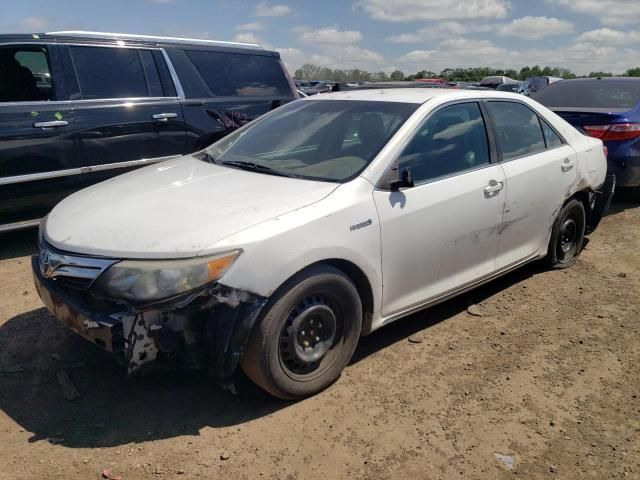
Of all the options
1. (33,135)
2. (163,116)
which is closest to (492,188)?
(163,116)

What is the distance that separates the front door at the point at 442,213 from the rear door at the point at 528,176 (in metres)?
0.16

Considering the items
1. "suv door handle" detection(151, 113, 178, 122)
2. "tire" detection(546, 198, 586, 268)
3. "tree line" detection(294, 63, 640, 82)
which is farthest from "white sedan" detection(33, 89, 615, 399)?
"tree line" detection(294, 63, 640, 82)

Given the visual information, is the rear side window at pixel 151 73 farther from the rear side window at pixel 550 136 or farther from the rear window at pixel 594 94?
the rear window at pixel 594 94

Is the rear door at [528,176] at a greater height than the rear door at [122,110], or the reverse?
the rear door at [122,110]

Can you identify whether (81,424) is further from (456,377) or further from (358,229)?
(456,377)

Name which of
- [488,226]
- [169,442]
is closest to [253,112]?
[488,226]

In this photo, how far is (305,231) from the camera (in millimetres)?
2834

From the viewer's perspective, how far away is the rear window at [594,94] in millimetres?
7082

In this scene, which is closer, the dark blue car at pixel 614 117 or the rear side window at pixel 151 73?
the rear side window at pixel 151 73

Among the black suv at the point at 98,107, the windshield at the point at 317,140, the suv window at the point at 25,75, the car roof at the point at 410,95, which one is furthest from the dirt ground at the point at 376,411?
the suv window at the point at 25,75

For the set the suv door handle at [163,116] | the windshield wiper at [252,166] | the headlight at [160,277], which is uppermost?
the suv door handle at [163,116]

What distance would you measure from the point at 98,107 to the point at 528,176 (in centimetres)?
394

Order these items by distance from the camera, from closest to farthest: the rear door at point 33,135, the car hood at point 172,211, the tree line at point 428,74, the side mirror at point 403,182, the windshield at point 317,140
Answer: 1. the car hood at point 172,211
2. the side mirror at point 403,182
3. the windshield at point 317,140
4. the rear door at point 33,135
5. the tree line at point 428,74

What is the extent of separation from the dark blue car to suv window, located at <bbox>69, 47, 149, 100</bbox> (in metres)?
5.00
